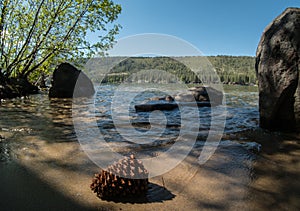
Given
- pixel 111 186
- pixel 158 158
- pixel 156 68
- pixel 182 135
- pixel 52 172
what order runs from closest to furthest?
pixel 111 186 < pixel 52 172 < pixel 158 158 < pixel 182 135 < pixel 156 68

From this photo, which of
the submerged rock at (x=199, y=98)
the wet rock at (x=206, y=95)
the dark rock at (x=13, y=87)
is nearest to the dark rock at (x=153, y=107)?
the submerged rock at (x=199, y=98)

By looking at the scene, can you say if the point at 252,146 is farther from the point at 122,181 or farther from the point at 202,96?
the point at 202,96

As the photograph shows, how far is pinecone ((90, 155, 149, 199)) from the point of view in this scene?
2.32 metres

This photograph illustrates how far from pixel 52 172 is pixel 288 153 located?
3.94 metres

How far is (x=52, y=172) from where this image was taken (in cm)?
292

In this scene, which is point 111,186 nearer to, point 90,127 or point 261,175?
point 261,175

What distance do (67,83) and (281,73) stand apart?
14159 mm

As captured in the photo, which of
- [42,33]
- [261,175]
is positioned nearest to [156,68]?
[42,33]

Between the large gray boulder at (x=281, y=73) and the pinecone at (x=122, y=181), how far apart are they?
4.58 m

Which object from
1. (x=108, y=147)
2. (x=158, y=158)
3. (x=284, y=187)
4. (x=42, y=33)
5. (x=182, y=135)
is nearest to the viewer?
(x=284, y=187)

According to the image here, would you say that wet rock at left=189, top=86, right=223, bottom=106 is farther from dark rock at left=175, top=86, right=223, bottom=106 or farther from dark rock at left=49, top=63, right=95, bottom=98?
dark rock at left=49, top=63, right=95, bottom=98

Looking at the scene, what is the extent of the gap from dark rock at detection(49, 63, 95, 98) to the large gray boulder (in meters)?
13.2

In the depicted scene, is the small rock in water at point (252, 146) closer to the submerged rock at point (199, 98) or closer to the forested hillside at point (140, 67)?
the forested hillside at point (140, 67)

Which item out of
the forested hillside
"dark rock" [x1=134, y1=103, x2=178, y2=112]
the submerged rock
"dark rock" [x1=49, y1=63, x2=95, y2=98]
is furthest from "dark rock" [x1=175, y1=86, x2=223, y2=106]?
"dark rock" [x1=49, y1=63, x2=95, y2=98]
